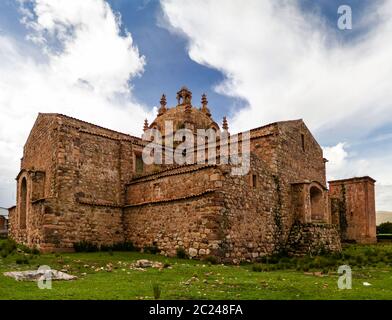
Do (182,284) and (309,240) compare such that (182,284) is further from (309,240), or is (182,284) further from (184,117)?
(184,117)

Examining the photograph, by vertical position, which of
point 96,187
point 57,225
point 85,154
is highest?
point 85,154

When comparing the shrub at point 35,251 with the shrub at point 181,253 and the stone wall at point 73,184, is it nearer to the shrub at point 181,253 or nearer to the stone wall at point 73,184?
the stone wall at point 73,184

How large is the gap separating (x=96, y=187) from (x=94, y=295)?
1354 cm

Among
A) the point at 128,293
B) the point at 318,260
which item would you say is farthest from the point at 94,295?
the point at 318,260

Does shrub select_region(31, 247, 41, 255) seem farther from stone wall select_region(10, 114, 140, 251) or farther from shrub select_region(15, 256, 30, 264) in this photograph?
shrub select_region(15, 256, 30, 264)

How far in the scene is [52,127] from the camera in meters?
20.9

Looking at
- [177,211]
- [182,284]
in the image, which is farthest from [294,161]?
[182,284]

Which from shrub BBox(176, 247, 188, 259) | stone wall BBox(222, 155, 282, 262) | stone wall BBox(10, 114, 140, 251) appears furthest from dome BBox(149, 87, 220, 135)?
shrub BBox(176, 247, 188, 259)

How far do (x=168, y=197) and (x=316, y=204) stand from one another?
9850mm

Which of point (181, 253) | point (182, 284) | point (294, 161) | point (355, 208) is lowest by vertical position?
point (181, 253)

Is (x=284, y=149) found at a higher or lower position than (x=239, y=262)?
higher

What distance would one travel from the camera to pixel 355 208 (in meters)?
28.9

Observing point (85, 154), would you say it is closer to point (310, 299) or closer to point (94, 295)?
point (94, 295)

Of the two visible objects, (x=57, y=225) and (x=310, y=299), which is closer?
(x=310, y=299)
